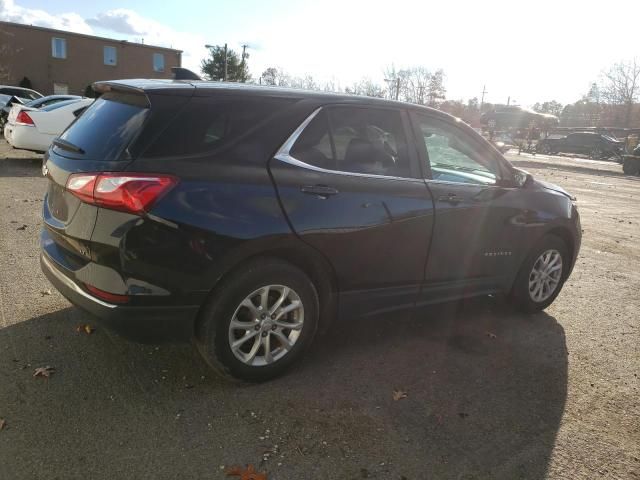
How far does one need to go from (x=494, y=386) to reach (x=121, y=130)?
2.79m

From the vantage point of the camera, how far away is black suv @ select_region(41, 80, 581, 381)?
9.47ft

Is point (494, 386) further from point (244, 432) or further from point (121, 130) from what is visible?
point (121, 130)

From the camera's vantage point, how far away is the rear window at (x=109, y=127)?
2996 millimetres

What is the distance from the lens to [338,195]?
341 cm

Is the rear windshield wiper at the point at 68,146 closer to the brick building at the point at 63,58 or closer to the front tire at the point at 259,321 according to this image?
the front tire at the point at 259,321

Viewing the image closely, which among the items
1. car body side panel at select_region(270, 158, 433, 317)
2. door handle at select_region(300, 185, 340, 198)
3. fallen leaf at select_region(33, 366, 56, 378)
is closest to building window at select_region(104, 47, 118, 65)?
fallen leaf at select_region(33, 366, 56, 378)

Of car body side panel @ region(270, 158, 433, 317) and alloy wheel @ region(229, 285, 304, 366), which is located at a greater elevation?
car body side panel @ region(270, 158, 433, 317)

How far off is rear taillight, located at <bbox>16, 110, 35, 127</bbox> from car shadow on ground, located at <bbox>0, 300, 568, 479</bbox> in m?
8.69

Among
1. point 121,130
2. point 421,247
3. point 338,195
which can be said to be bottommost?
point 421,247

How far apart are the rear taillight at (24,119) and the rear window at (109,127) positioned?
9104mm

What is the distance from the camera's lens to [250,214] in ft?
10.0

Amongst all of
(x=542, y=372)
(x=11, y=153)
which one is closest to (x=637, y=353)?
(x=542, y=372)

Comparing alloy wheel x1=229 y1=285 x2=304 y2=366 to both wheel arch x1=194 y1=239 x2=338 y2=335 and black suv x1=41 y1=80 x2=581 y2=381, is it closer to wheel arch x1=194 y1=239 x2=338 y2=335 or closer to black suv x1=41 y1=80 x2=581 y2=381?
black suv x1=41 y1=80 x2=581 y2=381

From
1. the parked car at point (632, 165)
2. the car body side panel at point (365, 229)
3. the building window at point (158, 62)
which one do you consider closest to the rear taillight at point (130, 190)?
the car body side panel at point (365, 229)
